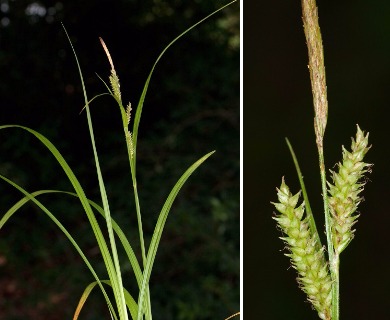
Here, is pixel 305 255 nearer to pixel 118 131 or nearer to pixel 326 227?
pixel 326 227

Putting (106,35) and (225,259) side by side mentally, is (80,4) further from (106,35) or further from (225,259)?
(225,259)

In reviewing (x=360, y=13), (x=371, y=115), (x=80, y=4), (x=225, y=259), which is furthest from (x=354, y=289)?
(x=80, y=4)

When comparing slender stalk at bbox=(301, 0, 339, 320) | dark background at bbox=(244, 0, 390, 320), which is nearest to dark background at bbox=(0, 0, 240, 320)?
dark background at bbox=(244, 0, 390, 320)

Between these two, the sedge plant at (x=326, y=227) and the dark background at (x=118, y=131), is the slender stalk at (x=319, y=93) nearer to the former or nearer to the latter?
the sedge plant at (x=326, y=227)

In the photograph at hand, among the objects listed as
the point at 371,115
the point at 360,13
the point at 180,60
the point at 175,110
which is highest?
the point at 180,60

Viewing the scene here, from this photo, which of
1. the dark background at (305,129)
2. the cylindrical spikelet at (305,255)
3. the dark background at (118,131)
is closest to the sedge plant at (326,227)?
the cylindrical spikelet at (305,255)
